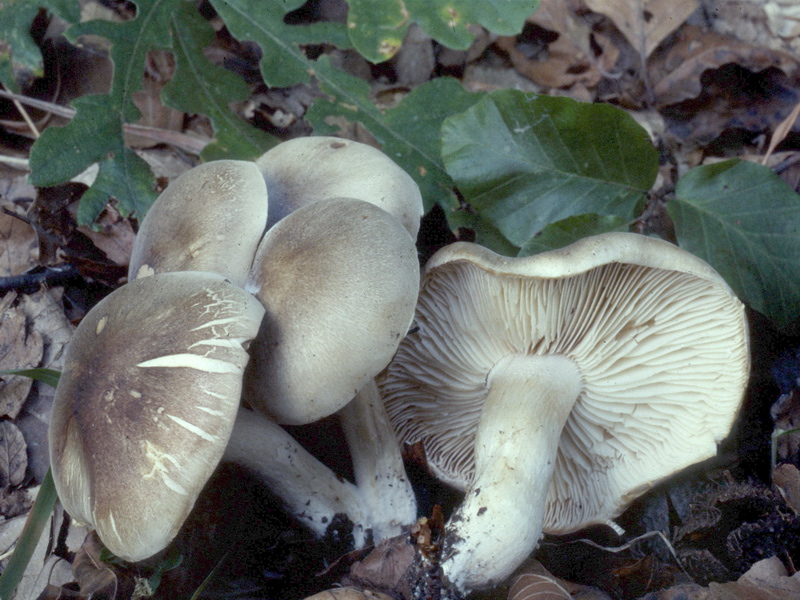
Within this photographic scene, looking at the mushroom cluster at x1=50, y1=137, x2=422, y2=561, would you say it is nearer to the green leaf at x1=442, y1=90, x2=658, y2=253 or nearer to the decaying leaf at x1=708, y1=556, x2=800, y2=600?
the green leaf at x1=442, y1=90, x2=658, y2=253

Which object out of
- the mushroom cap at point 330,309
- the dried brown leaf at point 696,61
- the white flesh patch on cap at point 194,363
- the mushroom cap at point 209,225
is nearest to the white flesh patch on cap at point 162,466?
the white flesh patch on cap at point 194,363

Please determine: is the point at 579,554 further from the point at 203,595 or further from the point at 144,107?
the point at 144,107

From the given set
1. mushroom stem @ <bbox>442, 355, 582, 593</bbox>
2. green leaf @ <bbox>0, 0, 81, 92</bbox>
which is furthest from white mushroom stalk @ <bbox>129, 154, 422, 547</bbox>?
green leaf @ <bbox>0, 0, 81, 92</bbox>

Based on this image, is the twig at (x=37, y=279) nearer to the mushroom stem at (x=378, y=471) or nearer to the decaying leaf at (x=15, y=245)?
the decaying leaf at (x=15, y=245)

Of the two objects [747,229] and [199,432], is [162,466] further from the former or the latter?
[747,229]

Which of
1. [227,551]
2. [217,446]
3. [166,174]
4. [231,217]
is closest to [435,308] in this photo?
[231,217]

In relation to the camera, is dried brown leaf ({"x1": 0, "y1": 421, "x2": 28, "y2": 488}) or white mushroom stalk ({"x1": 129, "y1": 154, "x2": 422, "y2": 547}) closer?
white mushroom stalk ({"x1": 129, "y1": 154, "x2": 422, "y2": 547})
